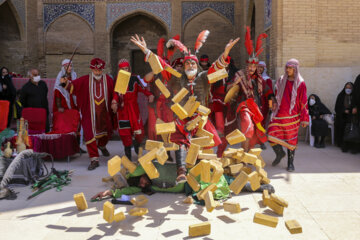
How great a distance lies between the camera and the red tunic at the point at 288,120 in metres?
5.37

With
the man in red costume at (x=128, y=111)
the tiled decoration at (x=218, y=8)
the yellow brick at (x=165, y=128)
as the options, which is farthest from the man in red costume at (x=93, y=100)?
the tiled decoration at (x=218, y=8)

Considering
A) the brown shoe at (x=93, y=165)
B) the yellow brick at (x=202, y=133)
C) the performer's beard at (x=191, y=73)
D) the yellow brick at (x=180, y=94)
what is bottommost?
the brown shoe at (x=93, y=165)

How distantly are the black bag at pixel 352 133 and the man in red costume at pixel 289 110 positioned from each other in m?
1.81

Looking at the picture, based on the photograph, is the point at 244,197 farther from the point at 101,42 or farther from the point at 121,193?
the point at 101,42

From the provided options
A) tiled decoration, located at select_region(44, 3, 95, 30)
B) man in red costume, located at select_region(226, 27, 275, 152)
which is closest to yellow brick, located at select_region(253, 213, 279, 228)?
man in red costume, located at select_region(226, 27, 275, 152)

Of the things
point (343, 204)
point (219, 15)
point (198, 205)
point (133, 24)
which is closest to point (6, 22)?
point (133, 24)

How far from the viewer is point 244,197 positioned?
409 centimetres

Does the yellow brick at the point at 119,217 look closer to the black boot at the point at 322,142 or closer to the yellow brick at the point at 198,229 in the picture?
the yellow brick at the point at 198,229

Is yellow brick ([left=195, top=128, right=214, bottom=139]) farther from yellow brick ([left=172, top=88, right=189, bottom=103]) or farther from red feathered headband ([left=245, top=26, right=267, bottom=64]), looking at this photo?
red feathered headband ([left=245, top=26, right=267, bottom=64])

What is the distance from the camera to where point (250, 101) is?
542cm

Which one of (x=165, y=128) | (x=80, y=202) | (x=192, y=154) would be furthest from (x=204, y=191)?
(x=80, y=202)

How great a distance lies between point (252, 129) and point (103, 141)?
242 cm

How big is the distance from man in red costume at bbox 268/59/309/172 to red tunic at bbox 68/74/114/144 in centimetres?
254

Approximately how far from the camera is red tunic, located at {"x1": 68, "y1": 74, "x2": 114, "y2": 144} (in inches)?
227
